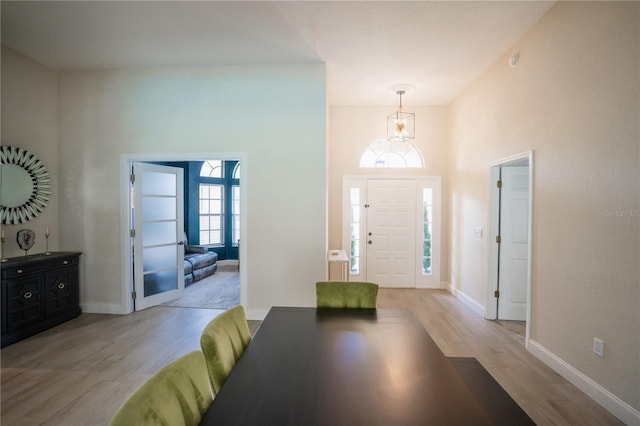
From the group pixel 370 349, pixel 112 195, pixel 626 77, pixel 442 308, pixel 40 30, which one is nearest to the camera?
pixel 370 349

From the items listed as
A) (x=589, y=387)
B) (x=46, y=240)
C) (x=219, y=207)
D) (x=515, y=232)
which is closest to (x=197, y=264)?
(x=219, y=207)

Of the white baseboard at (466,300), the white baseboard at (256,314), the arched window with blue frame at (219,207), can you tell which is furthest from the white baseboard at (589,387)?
the arched window with blue frame at (219,207)

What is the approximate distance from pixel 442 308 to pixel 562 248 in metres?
2.02

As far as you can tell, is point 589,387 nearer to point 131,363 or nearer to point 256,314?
point 256,314

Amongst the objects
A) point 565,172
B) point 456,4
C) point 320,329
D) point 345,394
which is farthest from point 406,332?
point 456,4

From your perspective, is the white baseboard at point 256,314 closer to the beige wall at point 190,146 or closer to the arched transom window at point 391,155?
the beige wall at point 190,146

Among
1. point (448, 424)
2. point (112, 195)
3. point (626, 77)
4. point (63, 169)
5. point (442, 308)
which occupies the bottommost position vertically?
point (442, 308)

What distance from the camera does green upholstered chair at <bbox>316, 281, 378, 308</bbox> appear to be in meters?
2.04

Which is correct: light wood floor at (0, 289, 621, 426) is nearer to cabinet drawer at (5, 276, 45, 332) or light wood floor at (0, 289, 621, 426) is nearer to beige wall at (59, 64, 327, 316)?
cabinet drawer at (5, 276, 45, 332)

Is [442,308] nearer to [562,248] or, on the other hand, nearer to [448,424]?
[562,248]

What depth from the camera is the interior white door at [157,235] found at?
156 inches

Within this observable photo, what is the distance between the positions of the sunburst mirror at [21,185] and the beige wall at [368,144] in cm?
403

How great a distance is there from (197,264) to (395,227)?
3906mm

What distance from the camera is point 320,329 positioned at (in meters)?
1.63
